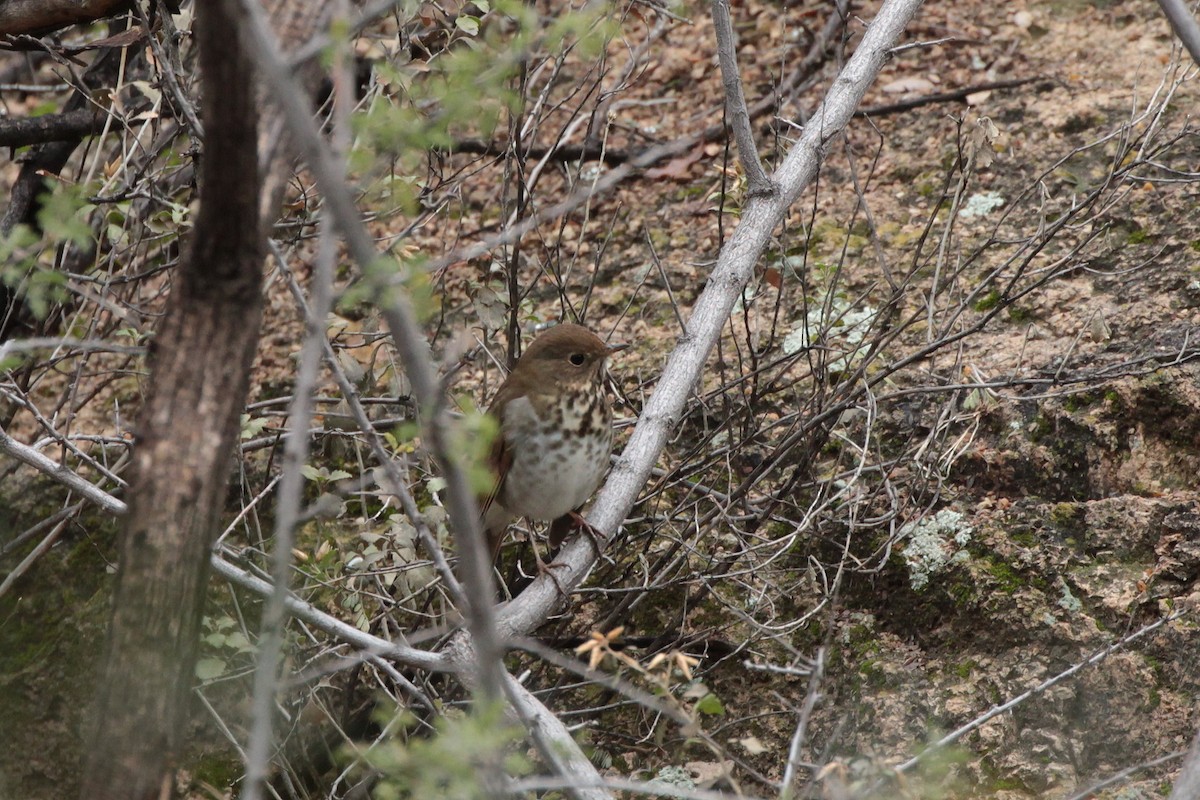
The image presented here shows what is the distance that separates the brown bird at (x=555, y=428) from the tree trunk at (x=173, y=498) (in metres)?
1.72

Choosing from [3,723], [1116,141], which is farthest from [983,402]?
[3,723]

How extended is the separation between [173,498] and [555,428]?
182 cm

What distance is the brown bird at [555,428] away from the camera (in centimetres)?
341

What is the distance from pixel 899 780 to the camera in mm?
1839

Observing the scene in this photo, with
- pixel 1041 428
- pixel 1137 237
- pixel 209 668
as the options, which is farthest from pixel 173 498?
pixel 1137 237

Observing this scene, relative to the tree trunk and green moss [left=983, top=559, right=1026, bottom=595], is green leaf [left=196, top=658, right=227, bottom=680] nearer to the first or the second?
the tree trunk

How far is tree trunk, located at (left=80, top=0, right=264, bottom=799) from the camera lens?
5.60 feet

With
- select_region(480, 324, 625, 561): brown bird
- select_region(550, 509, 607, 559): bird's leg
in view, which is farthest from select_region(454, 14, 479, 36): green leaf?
select_region(550, 509, 607, 559): bird's leg

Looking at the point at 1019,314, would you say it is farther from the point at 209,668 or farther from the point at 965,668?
the point at 209,668

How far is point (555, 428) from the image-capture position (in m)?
3.46

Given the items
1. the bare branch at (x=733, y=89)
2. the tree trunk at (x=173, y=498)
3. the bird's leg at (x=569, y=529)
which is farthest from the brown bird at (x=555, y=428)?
the tree trunk at (x=173, y=498)

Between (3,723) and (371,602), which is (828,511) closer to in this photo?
(371,602)

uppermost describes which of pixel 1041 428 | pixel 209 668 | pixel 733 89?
pixel 733 89

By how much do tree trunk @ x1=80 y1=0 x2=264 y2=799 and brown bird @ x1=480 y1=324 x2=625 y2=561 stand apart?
1721mm
